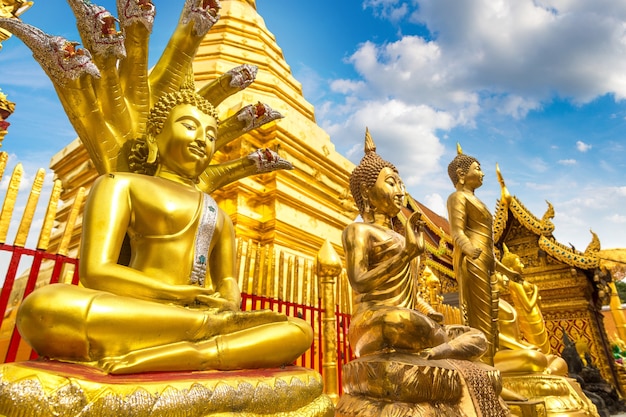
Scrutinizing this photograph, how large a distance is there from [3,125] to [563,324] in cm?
977

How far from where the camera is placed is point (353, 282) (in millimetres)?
2242

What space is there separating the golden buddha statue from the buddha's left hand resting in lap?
81.3 inches

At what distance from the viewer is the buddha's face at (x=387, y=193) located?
2562 mm

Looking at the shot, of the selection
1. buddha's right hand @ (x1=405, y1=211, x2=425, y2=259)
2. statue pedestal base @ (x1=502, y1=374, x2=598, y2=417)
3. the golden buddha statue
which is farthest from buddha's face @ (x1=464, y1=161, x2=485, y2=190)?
buddha's right hand @ (x1=405, y1=211, x2=425, y2=259)

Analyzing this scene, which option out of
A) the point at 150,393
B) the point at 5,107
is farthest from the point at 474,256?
the point at 5,107

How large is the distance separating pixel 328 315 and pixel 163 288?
1.62m

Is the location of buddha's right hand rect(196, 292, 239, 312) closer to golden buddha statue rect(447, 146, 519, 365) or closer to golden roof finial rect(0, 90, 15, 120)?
golden buddha statue rect(447, 146, 519, 365)

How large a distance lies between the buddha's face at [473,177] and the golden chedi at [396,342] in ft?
Result: 4.12

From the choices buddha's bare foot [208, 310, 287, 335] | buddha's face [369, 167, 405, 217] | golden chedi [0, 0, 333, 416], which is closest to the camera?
golden chedi [0, 0, 333, 416]

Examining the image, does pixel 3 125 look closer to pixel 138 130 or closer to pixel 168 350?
pixel 138 130

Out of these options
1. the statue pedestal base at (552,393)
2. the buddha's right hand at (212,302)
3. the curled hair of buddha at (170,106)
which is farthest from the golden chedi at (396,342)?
the statue pedestal base at (552,393)

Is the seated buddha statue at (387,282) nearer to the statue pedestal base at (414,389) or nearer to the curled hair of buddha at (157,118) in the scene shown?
the statue pedestal base at (414,389)

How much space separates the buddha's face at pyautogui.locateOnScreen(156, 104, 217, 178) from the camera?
187 cm

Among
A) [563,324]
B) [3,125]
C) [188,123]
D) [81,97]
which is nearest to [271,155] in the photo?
A: [188,123]
